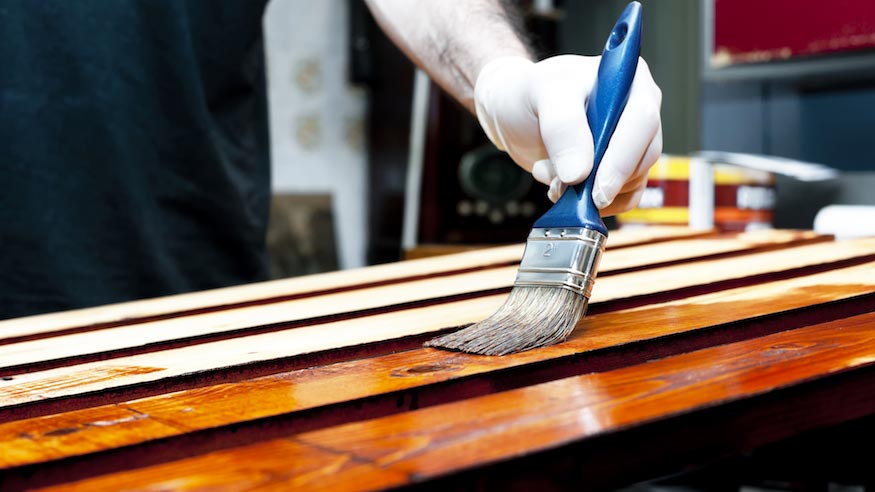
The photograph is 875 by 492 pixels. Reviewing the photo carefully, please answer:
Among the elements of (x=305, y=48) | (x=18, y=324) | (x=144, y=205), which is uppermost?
(x=305, y=48)

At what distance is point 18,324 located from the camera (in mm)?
1084

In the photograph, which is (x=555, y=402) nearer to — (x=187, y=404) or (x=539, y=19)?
(x=187, y=404)

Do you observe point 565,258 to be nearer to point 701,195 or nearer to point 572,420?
point 572,420

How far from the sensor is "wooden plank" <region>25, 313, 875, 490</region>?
45 cm

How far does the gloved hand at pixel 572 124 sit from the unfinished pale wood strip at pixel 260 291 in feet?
1.02

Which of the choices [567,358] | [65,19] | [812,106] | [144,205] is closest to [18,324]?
[144,205]

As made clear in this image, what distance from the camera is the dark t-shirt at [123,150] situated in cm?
141

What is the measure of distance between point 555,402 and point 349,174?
2996 mm

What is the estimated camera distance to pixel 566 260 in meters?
0.82

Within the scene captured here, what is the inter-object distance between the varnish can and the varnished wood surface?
46 centimetres

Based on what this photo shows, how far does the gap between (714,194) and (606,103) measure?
2.59 ft

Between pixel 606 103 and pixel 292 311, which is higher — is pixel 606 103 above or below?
above

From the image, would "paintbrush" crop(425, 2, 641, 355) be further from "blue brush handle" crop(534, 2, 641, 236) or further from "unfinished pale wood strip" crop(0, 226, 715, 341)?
"unfinished pale wood strip" crop(0, 226, 715, 341)

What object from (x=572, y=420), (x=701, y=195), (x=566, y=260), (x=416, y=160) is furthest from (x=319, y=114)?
(x=572, y=420)
